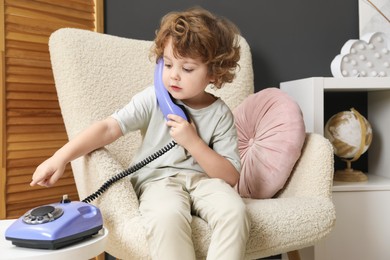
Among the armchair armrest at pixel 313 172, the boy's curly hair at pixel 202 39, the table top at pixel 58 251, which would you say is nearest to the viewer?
the table top at pixel 58 251

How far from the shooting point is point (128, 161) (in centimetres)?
167

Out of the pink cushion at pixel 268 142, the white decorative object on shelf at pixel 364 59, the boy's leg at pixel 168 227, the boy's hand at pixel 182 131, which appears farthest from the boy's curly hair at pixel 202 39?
the white decorative object on shelf at pixel 364 59

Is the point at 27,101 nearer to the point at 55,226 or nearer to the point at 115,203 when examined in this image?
the point at 115,203

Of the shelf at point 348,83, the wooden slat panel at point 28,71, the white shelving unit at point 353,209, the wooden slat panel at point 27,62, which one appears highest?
the wooden slat panel at point 27,62

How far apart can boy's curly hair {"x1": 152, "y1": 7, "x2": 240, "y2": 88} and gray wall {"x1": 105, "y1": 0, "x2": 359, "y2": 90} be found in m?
0.79

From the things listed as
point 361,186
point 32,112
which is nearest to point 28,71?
point 32,112

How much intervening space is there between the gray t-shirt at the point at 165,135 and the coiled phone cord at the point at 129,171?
5 cm

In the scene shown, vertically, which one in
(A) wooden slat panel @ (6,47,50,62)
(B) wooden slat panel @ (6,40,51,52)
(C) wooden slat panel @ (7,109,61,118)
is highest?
(B) wooden slat panel @ (6,40,51,52)

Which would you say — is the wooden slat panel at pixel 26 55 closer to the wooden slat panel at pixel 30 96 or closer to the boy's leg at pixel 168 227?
the wooden slat panel at pixel 30 96

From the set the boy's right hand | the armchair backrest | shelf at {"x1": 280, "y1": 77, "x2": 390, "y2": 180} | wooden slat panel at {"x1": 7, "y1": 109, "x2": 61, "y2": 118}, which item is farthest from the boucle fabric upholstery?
wooden slat panel at {"x1": 7, "y1": 109, "x2": 61, "y2": 118}

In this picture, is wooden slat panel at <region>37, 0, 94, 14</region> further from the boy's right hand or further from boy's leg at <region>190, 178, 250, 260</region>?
boy's leg at <region>190, 178, 250, 260</region>

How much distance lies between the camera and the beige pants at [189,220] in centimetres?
108

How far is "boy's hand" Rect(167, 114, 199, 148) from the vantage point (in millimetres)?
1293

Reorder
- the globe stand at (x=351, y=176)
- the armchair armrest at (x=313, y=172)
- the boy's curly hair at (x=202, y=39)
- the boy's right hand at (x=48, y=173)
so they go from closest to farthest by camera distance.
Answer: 1. the boy's right hand at (x=48, y=173)
2. the boy's curly hair at (x=202, y=39)
3. the armchair armrest at (x=313, y=172)
4. the globe stand at (x=351, y=176)
